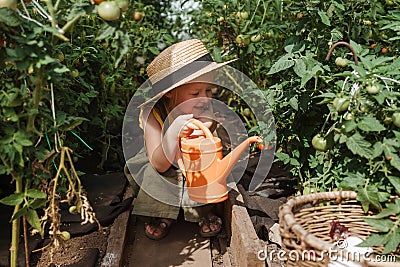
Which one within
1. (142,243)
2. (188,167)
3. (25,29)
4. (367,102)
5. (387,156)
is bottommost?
(142,243)

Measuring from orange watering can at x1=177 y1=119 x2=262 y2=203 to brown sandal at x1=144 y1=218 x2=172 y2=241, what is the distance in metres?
0.33

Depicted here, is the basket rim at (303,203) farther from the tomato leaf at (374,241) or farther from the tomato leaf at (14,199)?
the tomato leaf at (14,199)

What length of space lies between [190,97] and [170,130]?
0.21 meters

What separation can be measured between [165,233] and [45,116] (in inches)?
44.1

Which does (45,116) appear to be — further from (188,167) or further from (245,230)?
(245,230)

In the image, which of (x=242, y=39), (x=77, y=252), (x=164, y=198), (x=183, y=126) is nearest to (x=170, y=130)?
(x=183, y=126)

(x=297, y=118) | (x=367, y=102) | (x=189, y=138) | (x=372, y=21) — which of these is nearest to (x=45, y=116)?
(x=189, y=138)

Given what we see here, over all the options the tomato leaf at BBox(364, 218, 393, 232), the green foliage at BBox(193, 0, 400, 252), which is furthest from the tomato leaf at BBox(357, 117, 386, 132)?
the tomato leaf at BBox(364, 218, 393, 232)

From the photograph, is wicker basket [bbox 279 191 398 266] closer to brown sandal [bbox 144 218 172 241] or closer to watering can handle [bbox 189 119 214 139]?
watering can handle [bbox 189 119 214 139]

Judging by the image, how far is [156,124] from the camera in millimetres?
2230

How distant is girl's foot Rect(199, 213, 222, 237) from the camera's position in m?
2.39

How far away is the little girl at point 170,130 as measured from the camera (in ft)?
7.06

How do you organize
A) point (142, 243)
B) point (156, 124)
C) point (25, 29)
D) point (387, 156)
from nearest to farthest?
1. point (25, 29)
2. point (387, 156)
3. point (156, 124)
4. point (142, 243)

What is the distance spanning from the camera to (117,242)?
7.11 ft
